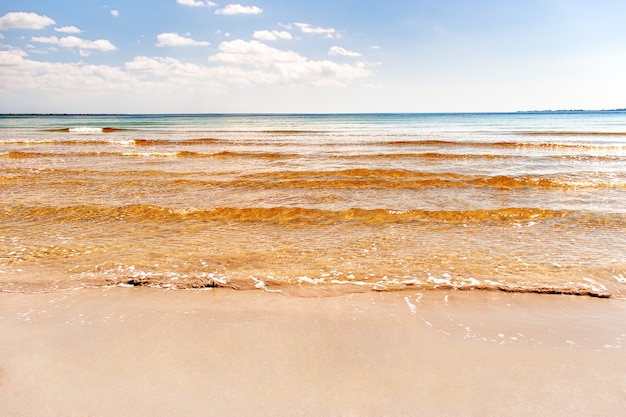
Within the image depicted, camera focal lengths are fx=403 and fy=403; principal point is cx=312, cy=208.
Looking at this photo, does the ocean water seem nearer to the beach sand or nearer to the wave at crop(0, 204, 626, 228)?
the wave at crop(0, 204, 626, 228)

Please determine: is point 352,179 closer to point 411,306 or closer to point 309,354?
point 411,306

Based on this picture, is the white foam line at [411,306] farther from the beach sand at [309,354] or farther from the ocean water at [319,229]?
the ocean water at [319,229]

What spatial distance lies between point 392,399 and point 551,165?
17.9 metres

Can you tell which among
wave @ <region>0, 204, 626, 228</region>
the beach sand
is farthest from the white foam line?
wave @ <region>0, 204, 626, 228</region>

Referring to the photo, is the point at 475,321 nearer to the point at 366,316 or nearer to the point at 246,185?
the point at 366,316

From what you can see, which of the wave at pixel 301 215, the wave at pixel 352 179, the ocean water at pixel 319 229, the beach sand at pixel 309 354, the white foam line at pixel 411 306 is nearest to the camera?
the beach sand at pixel 309 354

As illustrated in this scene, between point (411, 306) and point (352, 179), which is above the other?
point (352, 179)

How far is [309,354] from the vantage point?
3834 millimetres

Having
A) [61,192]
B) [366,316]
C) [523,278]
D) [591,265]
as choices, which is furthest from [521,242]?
[61,192]

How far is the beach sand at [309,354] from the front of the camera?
314 cm

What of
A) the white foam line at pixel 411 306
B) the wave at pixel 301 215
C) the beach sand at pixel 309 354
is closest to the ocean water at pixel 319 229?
the wave at pixel 301 215

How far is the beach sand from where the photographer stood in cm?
314

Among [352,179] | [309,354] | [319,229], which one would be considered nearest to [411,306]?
[309,354]

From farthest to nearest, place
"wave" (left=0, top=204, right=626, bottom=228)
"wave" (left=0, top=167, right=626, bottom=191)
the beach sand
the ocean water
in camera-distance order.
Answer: "wave" (left=0, top=167, right=626, bottom=191) < "wave" (left=0, top=204, right=626, bottom=228) < the ocean water < the beach sand
